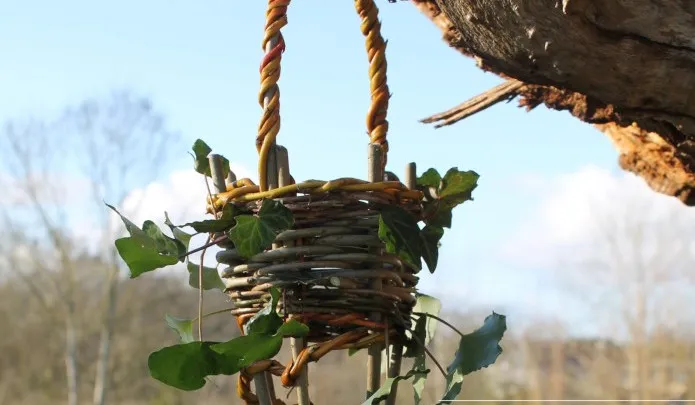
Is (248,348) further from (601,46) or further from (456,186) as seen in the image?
(601,46)

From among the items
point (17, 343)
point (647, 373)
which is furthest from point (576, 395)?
point (17, 343)

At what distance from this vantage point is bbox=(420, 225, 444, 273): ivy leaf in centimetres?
47

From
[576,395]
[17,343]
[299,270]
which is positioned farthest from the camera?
[17,343]

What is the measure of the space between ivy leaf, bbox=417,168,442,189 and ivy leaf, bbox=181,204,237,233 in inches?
5.2

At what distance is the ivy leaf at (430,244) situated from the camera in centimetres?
47

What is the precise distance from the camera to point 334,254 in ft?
1.49

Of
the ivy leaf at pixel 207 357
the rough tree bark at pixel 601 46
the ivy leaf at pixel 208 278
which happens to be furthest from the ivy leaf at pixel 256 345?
the rough tree bark at pixel 601 46

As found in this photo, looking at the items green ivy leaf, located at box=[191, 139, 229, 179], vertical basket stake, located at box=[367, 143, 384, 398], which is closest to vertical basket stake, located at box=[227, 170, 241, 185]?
green ivy leaf, located at box=[191, 139, 229, 179]

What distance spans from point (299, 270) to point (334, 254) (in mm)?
24

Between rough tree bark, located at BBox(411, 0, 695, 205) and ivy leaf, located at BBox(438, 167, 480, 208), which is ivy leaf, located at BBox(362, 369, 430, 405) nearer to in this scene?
ivy leaf, located at BBox(438, 167, 480, 208)

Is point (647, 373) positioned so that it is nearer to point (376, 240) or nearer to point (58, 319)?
point (376, 240)

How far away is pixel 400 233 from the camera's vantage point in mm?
446

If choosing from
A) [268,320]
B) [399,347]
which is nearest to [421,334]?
[399,347]

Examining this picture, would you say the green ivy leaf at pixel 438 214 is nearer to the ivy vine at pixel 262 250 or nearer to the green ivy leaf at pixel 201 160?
the ivy vine at pixel 262 250
